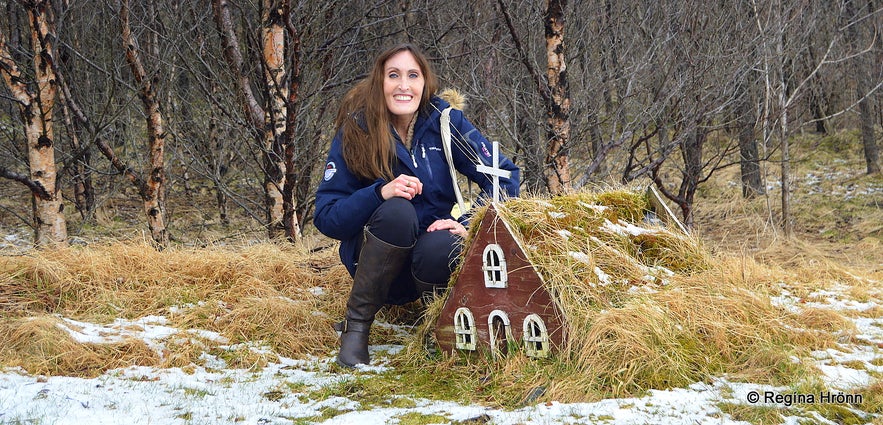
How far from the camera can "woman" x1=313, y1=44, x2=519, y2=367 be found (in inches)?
127

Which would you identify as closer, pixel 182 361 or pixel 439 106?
pixel 182 361

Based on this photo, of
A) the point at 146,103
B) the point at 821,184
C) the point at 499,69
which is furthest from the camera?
the point at 821,184

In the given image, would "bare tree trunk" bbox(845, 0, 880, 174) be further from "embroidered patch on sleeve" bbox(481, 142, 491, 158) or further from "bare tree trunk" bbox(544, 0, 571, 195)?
"embroidered patch on sleeve" bbox(481, 142, 491, 158)

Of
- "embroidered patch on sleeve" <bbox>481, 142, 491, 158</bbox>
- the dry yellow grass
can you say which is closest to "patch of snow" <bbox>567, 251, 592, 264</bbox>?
the dry yellow grass

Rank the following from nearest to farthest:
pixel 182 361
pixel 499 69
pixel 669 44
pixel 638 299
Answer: pixel 638 299 → pixel 182 361 → pixel 669 44 → pixel 499 69

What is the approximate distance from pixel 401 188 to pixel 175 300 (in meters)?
1.60

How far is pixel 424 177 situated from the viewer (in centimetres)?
353

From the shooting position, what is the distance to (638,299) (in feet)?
9.59

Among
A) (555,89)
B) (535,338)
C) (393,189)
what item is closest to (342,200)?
(393,189)

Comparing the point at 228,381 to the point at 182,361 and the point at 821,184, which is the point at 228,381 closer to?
the point at 182,361

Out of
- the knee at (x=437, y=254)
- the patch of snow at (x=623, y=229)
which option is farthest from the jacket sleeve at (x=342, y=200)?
the patch of snow at (x=623, y=229)

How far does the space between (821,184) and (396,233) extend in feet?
36.2

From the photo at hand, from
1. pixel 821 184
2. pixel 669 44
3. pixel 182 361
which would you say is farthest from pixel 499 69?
pixel 821 184

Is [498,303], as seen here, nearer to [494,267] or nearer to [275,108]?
[494,267]
